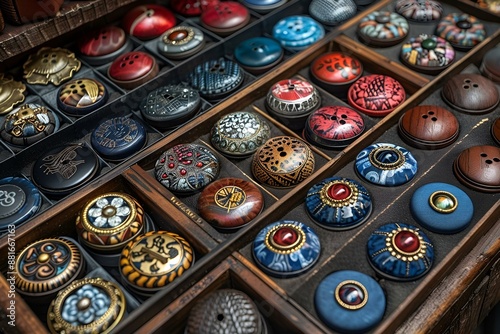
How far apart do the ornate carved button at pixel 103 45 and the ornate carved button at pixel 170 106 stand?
0.96 feet

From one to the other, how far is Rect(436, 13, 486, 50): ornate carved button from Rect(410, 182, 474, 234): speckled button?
70cm

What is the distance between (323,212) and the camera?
55.6 inches

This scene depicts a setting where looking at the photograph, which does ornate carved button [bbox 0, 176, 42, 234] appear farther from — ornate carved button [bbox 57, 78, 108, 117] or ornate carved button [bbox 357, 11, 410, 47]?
ornate carved button [bbox 357, 11, 410, 47]

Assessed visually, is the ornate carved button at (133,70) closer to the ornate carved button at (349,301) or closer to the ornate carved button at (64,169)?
the ornate carved button at (64,169)

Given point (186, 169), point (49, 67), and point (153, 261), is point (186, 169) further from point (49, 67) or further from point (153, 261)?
point (49, 67)

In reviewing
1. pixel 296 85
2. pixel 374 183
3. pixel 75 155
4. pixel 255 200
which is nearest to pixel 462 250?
pixel 374 183

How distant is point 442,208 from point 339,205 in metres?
0.27

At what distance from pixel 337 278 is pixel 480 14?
4.32 ft

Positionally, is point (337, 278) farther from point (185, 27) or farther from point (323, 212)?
point (185, 27)

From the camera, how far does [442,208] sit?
140 cm

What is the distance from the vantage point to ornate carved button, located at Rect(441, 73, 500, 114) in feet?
5.53

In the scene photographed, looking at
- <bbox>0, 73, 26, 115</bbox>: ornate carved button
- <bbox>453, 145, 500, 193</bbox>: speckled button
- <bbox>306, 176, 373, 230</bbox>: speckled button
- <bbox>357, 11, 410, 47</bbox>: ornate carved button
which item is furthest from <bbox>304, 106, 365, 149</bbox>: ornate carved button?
<bbox>0, 73, 26, 115</bbox>: ornate carved button

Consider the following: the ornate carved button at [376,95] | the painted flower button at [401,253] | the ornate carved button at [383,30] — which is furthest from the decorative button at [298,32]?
the painted flower button at [401,253]

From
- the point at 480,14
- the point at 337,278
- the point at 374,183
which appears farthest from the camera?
the point at 480,14
